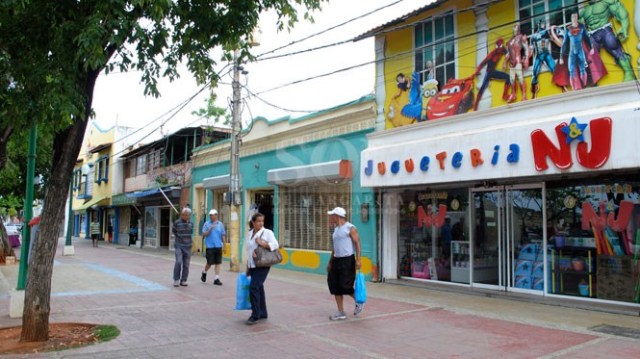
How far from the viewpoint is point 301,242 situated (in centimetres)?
1509

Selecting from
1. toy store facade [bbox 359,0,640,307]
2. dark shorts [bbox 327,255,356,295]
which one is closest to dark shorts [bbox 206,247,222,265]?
toy store facade [bbox 359,0,640,307]

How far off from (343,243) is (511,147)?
3.61 m

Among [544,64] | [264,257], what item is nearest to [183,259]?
[264,257]

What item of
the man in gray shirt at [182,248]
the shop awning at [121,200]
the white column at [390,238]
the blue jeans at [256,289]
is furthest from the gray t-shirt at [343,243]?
the shop awning at [121,200]

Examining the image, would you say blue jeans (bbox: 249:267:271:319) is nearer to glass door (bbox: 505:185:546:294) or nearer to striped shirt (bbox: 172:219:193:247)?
striped shirt (bbox: 172:219:193:247)

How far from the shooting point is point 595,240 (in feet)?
29.2

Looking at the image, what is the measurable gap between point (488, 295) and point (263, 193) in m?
A: 9.11

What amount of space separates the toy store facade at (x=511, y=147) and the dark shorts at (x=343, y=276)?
3.39 metres

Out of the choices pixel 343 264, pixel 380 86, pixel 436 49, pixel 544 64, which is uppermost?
pixel 436 49

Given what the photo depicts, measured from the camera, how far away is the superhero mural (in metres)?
8.18

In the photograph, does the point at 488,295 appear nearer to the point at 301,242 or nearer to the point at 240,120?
the point at 301,242

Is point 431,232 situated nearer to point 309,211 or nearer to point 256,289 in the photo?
point 309,211

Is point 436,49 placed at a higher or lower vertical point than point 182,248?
higher

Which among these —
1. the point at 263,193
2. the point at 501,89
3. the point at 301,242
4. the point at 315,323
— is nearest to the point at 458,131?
the point at 501,89
